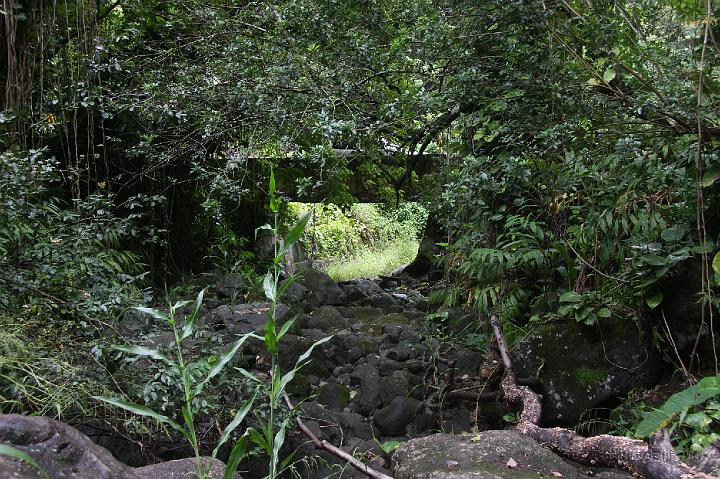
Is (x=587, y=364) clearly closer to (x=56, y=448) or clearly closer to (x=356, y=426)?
(x=356, y=426)

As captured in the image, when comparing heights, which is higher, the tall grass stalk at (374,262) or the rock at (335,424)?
the rock at (335,424)

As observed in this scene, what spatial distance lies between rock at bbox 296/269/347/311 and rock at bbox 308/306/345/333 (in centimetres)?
46

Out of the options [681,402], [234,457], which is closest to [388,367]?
[681,402]

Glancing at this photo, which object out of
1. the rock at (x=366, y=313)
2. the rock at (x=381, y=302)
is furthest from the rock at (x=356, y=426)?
the rock at (x=381, y=302)

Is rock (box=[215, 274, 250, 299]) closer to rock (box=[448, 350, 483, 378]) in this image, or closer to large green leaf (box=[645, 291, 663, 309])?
rock (box=[448, 350, 483, 378])

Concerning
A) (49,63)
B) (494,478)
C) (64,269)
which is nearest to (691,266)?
(494,478)

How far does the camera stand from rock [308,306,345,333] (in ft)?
20.0

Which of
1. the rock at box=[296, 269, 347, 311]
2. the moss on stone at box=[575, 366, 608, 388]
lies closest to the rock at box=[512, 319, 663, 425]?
the moss on stone at box=[575, 366, 608, 388]

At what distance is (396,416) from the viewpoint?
13.6 ft

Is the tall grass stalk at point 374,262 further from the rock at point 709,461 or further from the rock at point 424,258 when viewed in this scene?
the rock at point 709,461

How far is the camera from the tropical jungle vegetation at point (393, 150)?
113 inches

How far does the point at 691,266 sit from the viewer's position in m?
3.55

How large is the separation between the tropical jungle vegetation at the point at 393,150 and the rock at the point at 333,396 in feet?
1.39

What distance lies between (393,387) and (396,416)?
1.35 ft
